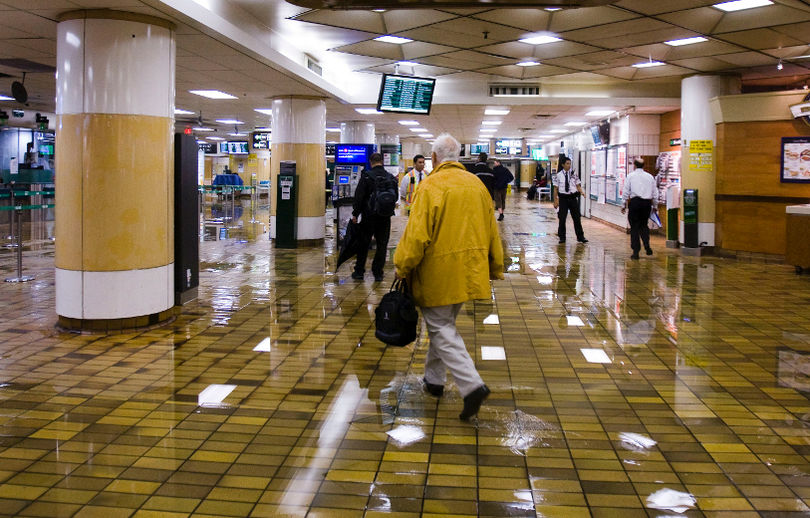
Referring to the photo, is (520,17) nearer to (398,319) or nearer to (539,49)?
(539,49)

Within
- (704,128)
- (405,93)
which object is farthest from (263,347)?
(704,128)

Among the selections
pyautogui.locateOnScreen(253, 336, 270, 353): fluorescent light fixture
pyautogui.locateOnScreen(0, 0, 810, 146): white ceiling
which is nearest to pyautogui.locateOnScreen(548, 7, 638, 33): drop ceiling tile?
pyautogui.locateOnScreen(0, 0, 810, 146): white ceiling

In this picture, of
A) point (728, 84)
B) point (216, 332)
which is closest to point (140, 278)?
point (216, 332)

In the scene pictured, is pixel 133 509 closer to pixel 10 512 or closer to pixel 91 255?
pixel 10 512

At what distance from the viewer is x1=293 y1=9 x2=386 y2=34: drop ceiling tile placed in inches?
354

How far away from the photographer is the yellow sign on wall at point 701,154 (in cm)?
1333

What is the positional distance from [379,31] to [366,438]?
7.33 metres

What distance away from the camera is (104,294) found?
21.2 feet

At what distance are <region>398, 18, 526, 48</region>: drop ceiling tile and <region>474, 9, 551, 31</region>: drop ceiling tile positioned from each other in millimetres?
204

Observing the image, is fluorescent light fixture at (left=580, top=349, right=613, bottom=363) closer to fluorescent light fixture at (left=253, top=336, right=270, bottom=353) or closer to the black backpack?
fluorescent light fixture at (left=253, top=336, right=270, bottom=353)

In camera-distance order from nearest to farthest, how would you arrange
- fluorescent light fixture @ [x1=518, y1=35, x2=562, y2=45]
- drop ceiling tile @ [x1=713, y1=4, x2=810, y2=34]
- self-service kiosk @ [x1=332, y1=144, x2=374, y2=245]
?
drop ceiling tile @ [x1=713, y1=4, x2=810, y2=34], fluorescent light fixture @ [x1=518, y1=35, x2=562, y2=45], self-service kiosk @ [x1=332, y1=144, x2=374, y2=245]

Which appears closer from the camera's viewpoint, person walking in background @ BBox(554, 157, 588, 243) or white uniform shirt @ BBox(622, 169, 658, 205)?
white uniform shirt @ BBox(622, 169, 658, 205)

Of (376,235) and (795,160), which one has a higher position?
(795,160)

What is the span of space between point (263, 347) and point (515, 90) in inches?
426
